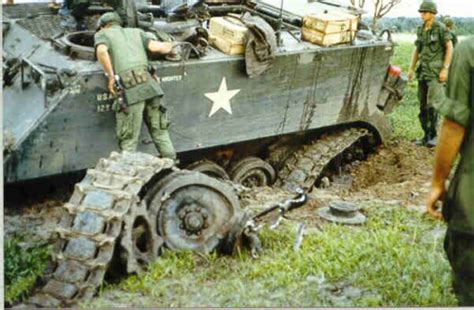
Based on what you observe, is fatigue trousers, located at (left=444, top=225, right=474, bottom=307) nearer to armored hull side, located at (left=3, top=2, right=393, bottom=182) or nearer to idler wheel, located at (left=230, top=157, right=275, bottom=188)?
armored hull side, located at (left=3, top=2, right=393, bottom=182)

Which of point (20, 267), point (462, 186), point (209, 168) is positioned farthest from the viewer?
point (209, 168)

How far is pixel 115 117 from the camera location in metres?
5.42

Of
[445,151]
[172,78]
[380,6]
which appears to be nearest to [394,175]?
[380,6]

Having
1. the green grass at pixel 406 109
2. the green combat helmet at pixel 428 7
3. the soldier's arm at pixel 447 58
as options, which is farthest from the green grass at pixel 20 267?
the green grass at pixel 406 109

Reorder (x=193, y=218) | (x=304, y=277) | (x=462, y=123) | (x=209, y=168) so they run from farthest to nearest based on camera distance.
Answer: (x=209, y=168)
(x=193, y=218)
(x=304, y=277)
(x=462, y=123)

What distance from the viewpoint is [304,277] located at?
472 centimetres

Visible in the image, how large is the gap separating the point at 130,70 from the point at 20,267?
153 centimetres

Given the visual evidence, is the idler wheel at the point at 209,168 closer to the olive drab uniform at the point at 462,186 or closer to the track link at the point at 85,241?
the track link at the point at 85,241

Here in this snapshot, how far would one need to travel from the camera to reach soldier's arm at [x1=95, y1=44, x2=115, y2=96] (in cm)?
523

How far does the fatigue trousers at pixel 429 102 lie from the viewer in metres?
6.97

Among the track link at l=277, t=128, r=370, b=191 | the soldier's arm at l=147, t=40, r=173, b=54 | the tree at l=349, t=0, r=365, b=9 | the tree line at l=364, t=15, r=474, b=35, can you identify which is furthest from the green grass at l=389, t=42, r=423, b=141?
the soldier's arm at l=147, t=40, r=173, b=54

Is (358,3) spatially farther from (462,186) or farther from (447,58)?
(462,186)

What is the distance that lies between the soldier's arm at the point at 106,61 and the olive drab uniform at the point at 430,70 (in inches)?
102

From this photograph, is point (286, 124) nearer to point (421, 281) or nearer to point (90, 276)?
point (421, 281)
